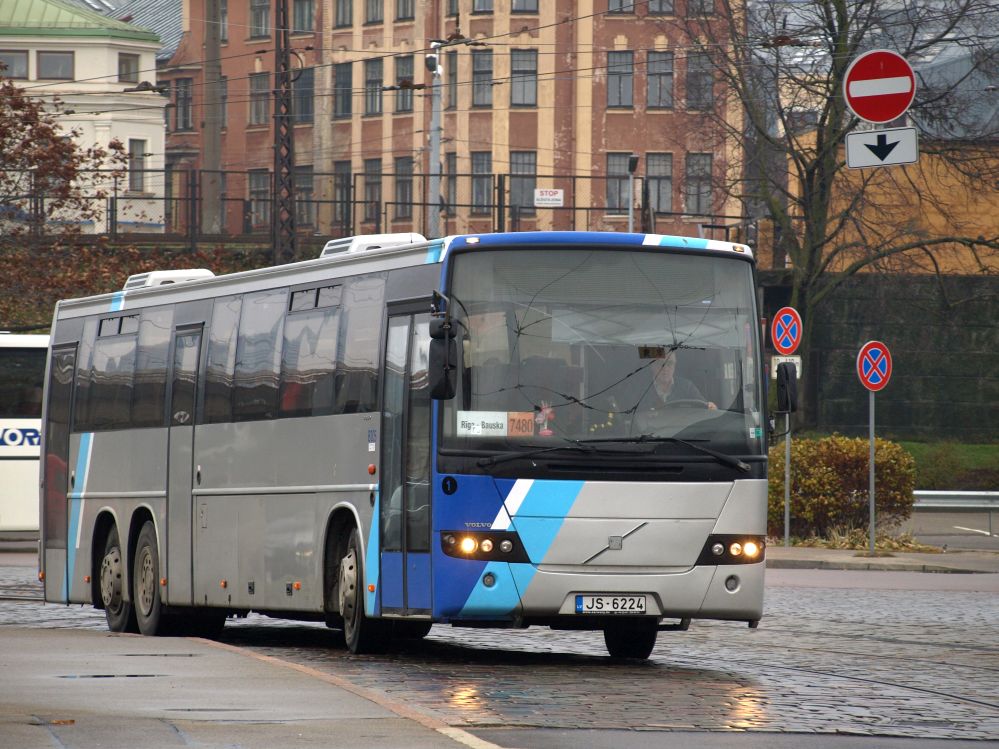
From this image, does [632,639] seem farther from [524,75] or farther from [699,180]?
[524,75]

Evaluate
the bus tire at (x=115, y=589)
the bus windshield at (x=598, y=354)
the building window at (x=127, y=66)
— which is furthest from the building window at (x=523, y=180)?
the bus windshield at (x=598, y=354)

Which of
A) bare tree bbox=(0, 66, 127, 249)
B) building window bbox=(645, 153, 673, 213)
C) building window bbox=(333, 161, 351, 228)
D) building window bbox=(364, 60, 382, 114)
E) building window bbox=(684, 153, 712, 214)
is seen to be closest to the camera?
bare tree bbox=(0, 66, 127, 249)

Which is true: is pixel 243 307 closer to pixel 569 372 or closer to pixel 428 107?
pixel 569 372

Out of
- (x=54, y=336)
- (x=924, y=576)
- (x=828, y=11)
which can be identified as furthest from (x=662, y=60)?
(x=54, y=336)

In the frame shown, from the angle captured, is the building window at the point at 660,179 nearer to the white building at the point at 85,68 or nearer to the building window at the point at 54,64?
the white building at the point at 85,68

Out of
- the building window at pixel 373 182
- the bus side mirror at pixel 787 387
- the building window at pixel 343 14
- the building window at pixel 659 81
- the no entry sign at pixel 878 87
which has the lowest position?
the bus side mirror at pixel 787 387

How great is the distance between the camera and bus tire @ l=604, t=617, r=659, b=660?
15000 mm

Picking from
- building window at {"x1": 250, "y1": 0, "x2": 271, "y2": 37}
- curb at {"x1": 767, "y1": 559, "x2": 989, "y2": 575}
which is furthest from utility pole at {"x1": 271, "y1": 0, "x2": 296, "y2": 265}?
building window at {"x1": 250, "y1": 0, "x2": 271, "y2": 37}

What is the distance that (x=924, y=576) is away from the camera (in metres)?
27.1

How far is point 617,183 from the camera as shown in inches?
3063

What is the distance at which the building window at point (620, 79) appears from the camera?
79875mm

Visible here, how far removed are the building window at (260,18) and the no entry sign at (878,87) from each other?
239 feet

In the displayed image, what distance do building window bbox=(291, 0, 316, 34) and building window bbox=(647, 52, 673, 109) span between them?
49.5 ft

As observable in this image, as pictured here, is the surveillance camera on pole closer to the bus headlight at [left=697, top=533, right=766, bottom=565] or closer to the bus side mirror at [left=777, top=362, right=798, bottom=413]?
the bus side mirror at [left=777, top=362, right=798, bottom=413]
